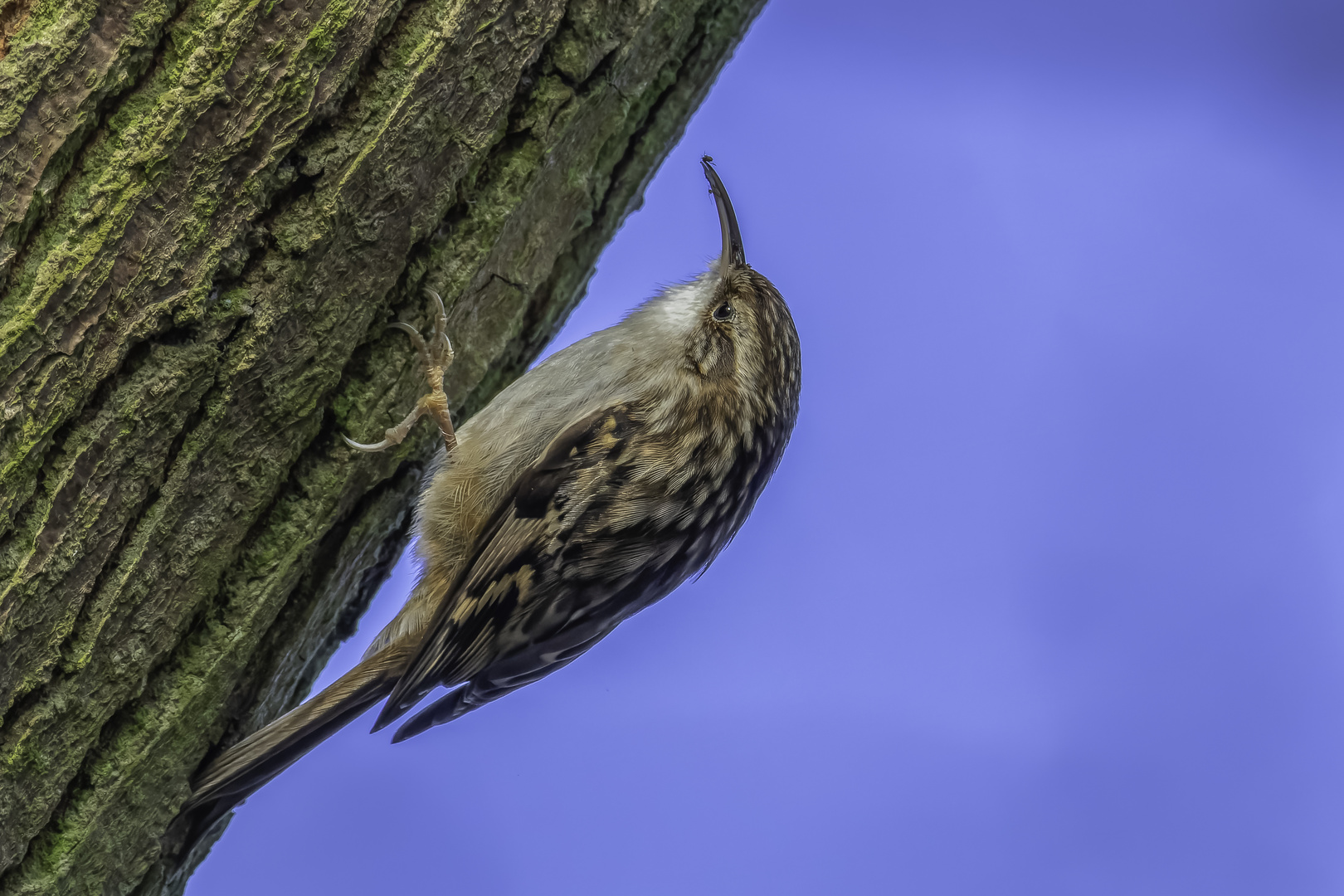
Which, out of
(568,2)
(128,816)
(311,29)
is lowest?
(128,816)

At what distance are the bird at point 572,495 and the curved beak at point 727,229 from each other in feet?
0.10

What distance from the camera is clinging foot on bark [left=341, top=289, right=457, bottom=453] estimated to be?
2.07 m

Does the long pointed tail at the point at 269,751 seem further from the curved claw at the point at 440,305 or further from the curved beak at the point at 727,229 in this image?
the curved beak at the point at 727,229

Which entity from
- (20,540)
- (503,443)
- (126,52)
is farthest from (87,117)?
(503,443)

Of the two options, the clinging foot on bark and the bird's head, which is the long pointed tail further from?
the bird's head

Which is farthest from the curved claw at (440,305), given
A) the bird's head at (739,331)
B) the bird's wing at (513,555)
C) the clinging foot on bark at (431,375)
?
the bird's head at (739,331)

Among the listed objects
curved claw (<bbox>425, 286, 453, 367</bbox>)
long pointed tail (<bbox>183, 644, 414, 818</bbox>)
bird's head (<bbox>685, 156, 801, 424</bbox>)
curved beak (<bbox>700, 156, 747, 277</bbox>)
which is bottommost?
long pointed tail (<bbox>183, 644, 414, 818</bbox>)

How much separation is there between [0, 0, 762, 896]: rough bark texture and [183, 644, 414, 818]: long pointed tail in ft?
0.17

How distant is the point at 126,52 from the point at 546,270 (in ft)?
3.17

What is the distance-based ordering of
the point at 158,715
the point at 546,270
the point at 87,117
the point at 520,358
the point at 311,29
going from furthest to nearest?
the point at 520,358
the point at 546,270
the point at 158,715
the point at 311,29
the point at 87,117

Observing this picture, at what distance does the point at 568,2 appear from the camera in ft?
6.35

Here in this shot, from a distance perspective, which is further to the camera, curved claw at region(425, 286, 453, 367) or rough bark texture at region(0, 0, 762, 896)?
curved claw at region(425, 286, 453, 367)

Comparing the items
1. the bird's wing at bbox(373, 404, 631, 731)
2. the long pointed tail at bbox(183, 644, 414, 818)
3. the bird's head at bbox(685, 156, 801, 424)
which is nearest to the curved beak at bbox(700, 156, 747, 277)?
the bird's head at bbox(685, 156, 801, 424)

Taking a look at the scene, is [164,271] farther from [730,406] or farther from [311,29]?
[730,406]
